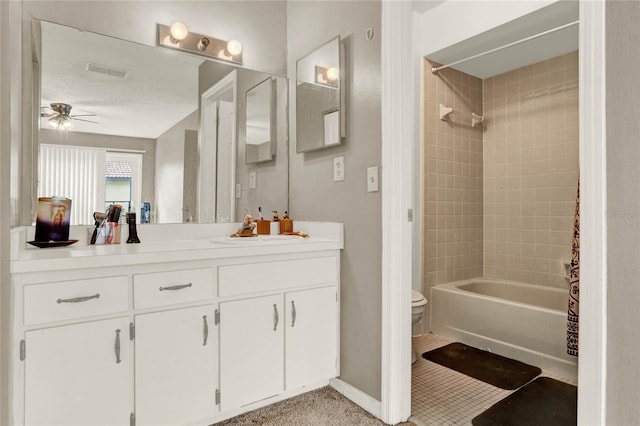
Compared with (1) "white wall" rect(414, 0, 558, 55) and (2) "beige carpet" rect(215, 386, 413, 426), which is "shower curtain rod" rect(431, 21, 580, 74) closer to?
(1) "white wall" rect(414, 0, 558, 55)

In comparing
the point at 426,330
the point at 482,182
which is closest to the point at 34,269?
the point at 426,330

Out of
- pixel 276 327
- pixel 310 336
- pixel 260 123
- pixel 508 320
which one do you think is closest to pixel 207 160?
pixel 260 123

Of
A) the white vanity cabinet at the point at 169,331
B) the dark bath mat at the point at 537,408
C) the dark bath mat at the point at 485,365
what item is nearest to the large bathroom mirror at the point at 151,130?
the white vanity cabinet at the point at 169,331

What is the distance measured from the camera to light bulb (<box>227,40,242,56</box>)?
2225 mm

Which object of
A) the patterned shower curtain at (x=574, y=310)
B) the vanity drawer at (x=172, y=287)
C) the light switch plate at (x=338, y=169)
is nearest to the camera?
the vanity drawer at (x=172, y=287)

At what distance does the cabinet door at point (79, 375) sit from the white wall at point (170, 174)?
78 cm

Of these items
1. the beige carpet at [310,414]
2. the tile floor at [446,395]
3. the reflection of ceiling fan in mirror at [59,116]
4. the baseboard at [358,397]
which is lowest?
the tile floor at [446,395]

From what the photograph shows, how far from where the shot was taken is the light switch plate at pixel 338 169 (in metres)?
1.99

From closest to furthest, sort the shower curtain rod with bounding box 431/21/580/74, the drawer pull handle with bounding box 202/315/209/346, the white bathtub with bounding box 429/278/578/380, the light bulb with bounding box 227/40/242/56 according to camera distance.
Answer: the drawer pull handle with bounding box 202/315/209/346 → the light bulb with bounding box 227/40/242/56 → the white bathtub with bounding box 429/278/578/380 → the shower curtain rod with bounding box 431/21/580/74

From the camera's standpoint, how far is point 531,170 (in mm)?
3268

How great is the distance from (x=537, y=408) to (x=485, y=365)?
55cm

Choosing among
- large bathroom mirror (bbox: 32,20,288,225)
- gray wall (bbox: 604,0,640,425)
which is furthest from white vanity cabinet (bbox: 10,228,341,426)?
gray wall (bbox: 604,0,640,425)

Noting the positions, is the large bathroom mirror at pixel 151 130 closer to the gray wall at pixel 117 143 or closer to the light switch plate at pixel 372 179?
the gray wall at pixel 117 143

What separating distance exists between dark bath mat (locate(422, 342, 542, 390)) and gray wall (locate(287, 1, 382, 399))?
2.78ft
